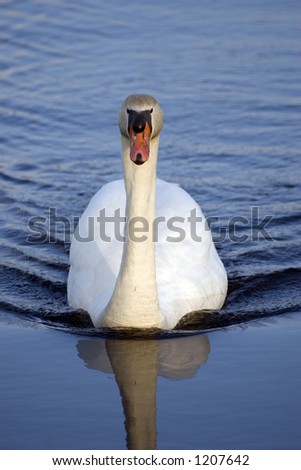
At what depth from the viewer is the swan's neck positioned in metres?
9.93

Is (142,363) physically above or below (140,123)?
below

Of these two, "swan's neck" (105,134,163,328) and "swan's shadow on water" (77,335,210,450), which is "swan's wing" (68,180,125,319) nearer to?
"swan's neck" (105,134,163,328)

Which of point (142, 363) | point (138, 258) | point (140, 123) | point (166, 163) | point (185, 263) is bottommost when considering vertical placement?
point (142, 363)

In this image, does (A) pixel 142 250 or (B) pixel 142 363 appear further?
(A) pixel 142 250

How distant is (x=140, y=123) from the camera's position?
9516 mm

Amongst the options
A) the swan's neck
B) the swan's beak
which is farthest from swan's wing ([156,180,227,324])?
the swan's beak

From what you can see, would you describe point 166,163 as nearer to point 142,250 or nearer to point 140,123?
point 142,250

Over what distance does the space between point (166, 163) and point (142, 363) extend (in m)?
6.26

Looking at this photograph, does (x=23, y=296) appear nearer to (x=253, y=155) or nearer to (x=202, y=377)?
(x=202, y=377)

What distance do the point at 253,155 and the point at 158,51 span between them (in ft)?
15.9

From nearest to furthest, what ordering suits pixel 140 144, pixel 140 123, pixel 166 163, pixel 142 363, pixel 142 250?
pixel 140 144 → pixel 140 123 → pixel 142 363 → pixel 142 250 → pixel 166 163

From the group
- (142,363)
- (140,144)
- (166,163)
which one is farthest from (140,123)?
(166,163)

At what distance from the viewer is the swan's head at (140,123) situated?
9.34 m

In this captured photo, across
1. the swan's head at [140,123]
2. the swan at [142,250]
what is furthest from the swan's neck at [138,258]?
the swan's head at [140,123]
